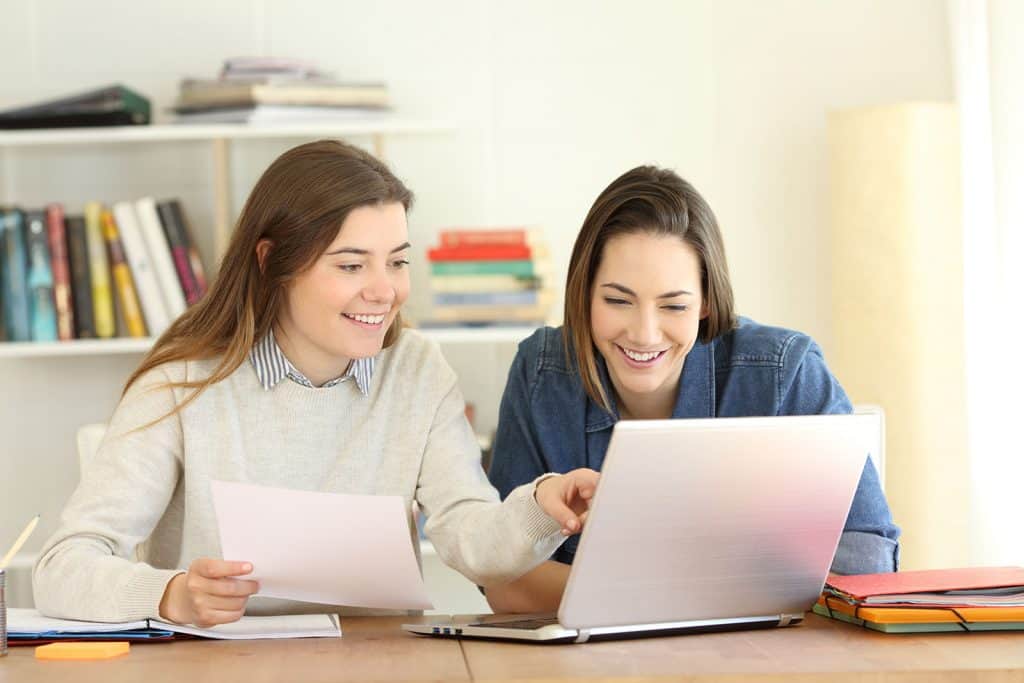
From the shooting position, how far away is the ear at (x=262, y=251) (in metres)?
1.81

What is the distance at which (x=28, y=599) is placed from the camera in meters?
3.10

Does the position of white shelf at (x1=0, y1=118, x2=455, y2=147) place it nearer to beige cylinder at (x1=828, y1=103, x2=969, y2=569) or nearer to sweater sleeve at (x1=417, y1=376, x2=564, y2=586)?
beige cylinder at (x1=828, y1=103, x2=969, y2=569)

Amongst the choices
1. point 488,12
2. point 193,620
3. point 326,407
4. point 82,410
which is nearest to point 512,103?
point 488,12

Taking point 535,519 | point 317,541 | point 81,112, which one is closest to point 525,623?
point 535,519

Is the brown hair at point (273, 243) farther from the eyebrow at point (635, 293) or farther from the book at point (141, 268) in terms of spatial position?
the book at point (141, 268)

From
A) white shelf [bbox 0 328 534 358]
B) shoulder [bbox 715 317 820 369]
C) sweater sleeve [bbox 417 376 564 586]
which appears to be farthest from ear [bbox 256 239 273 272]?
white shelf [bbox 0 328 534 358]

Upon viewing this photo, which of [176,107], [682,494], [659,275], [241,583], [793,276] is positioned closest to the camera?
[682,494]

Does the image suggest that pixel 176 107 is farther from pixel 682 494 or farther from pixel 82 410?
pixel 682 494

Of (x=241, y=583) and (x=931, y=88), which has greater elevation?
(x=931, y=88)

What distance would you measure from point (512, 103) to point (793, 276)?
31.3 inches

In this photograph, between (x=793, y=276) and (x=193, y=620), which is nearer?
(x=193, y=620)

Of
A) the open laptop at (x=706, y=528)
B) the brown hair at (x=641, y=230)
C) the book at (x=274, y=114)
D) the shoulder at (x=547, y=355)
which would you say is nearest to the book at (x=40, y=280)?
the book at (x=274, y=114)

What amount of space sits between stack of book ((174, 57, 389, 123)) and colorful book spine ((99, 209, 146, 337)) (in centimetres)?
28

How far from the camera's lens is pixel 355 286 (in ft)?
5.77
